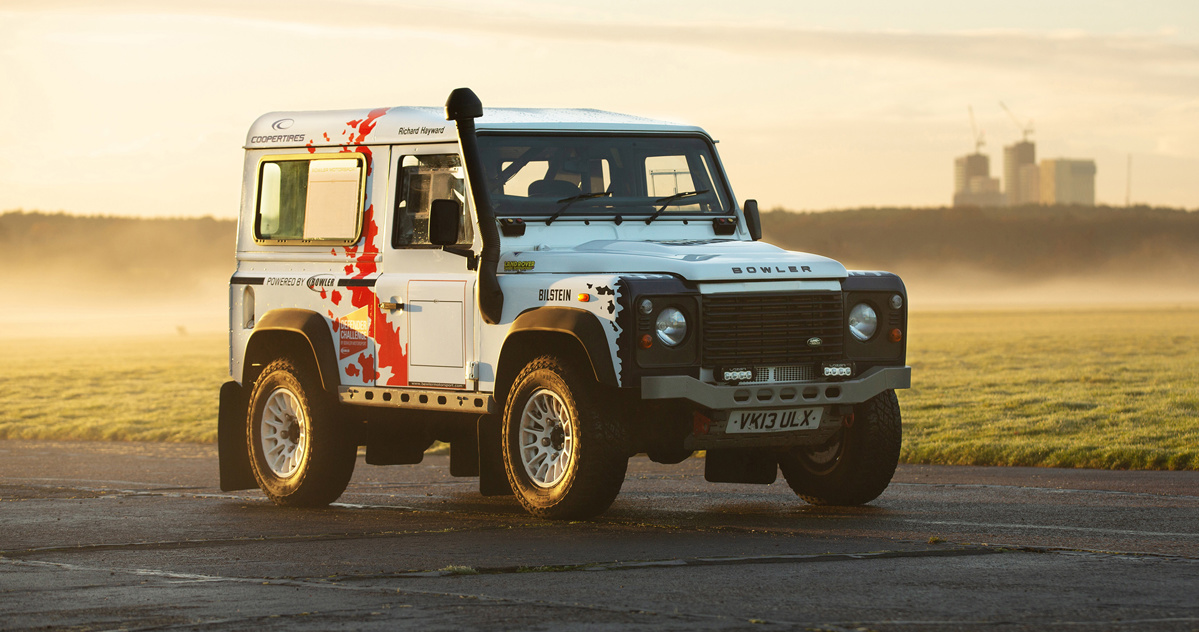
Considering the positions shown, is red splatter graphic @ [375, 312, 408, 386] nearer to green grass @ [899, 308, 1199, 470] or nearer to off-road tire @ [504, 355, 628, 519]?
off-road tire @ [504, 355, 628, 519]

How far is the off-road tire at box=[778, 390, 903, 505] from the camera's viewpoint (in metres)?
12.1

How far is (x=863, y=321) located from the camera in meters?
11.7

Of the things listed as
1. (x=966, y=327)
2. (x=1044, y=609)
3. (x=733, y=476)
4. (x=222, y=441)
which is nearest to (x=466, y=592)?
(x=1044, y=609)

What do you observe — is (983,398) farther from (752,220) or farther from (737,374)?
(737,374)

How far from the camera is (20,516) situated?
1230 centimetres

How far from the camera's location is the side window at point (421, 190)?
12281 millimetres

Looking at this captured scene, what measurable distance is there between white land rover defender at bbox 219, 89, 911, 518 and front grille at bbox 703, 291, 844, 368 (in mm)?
13

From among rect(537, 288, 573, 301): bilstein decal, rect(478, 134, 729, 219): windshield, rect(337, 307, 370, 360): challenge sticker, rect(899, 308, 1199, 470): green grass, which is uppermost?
rect(478, 134, 729, 219): windshield

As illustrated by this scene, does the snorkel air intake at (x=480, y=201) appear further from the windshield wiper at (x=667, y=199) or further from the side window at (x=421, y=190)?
the windshield wiper at (x=667, y=199)

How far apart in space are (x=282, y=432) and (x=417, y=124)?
9.33ft

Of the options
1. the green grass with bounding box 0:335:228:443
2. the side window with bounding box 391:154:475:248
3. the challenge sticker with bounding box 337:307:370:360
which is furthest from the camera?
the green grass with bounding box 0:335:228:443

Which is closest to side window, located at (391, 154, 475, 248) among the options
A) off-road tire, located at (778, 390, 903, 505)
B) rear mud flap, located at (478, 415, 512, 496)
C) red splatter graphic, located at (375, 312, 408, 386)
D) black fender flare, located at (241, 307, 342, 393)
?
red splatter graphic, located at (375, 312, 408, 386)

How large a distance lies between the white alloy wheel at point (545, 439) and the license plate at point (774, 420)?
107cm

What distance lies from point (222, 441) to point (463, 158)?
3.72 m
